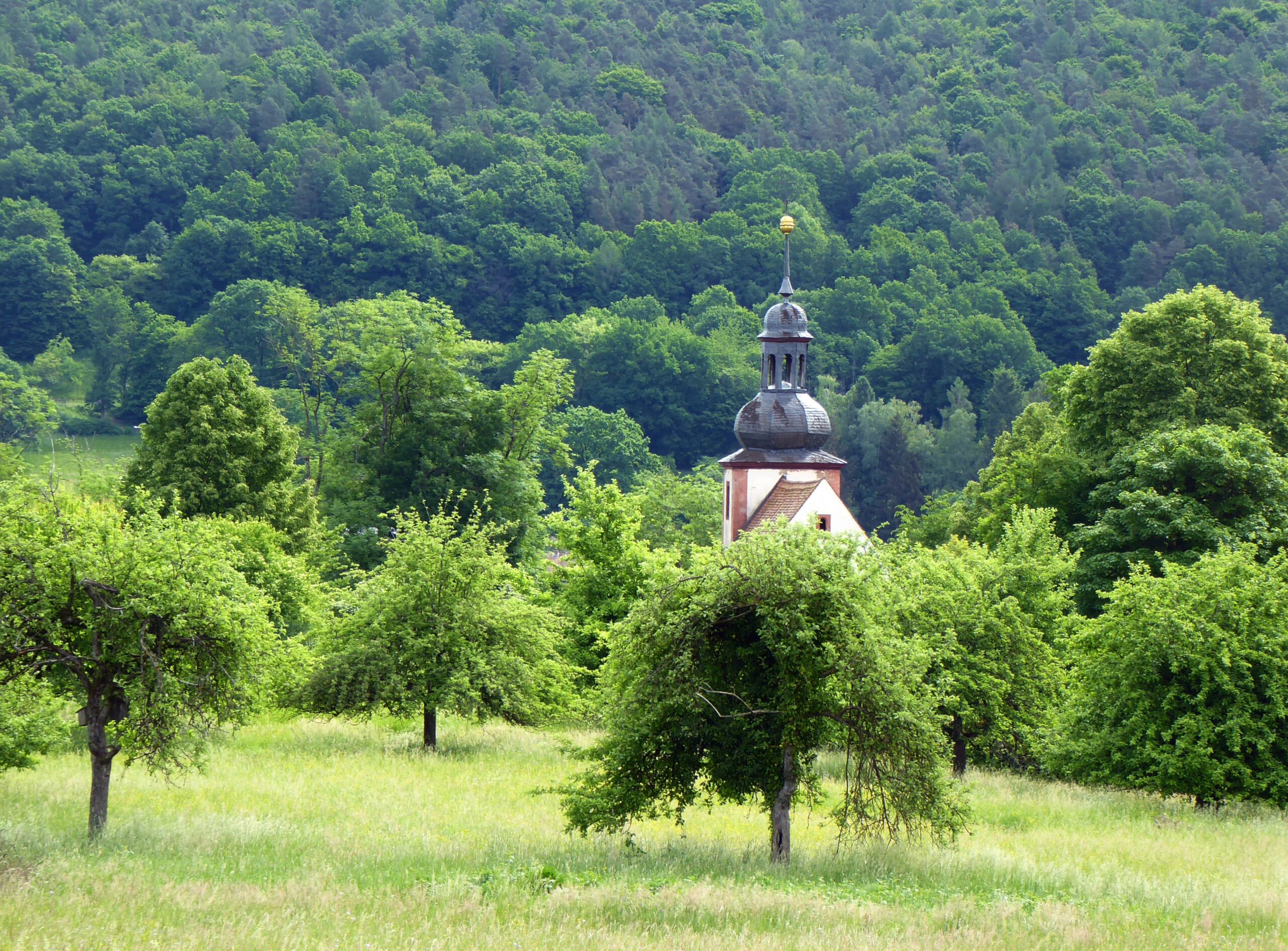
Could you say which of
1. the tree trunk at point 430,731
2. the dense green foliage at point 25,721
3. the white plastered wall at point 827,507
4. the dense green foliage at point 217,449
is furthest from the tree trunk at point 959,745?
the dense green foliage at point 217,449

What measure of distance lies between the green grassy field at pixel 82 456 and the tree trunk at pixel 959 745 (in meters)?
48.9

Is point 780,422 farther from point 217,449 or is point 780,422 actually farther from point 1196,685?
point 1196,685

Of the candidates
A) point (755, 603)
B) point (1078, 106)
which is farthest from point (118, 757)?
point (1078, 106)

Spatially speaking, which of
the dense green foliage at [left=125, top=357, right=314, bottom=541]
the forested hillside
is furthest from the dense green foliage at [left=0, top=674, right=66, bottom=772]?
the forested hillside

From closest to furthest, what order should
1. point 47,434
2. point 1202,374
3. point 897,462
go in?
point 1202,374 → point 47,434 → point 897,462

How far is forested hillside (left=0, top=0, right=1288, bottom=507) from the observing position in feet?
407

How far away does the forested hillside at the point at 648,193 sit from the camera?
407 ft

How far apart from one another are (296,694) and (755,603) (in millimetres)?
15166

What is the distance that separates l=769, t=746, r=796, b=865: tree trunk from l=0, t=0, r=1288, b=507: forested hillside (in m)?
81.2

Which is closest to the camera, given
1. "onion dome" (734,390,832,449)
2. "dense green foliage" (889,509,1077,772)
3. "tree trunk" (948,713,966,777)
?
"dense green foliage" (889,509,1077,772)

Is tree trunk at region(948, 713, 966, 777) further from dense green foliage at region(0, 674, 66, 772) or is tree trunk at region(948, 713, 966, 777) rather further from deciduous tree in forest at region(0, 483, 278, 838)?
dense green foliage at region(0, 674, 66, 772)

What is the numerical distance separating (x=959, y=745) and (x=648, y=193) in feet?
429

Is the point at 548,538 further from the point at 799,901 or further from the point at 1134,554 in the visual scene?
the point at 799,901

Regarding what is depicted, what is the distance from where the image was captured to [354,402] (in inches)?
3693
